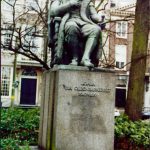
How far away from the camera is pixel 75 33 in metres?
8.73

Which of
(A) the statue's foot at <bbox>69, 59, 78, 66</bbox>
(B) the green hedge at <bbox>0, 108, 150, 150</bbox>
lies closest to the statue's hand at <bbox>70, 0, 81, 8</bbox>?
(A) the statue's foot at <bbox>69, 59, 78, 66</bbox>

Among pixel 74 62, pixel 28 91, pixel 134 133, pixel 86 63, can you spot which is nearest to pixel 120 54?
pixel 28 91

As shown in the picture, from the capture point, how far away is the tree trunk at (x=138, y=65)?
14047mm

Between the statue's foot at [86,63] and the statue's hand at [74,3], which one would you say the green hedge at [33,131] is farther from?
the statue's hand at [74,3]

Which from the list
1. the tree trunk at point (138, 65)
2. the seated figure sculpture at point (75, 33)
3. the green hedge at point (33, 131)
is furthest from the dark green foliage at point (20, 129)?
the tree trunk at point (138, 65)

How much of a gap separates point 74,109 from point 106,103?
671mm

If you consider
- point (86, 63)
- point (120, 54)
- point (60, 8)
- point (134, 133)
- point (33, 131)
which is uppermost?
point (120, 54)

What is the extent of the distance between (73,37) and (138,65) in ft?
19.7

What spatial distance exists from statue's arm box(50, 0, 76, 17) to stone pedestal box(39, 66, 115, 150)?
1.29 m

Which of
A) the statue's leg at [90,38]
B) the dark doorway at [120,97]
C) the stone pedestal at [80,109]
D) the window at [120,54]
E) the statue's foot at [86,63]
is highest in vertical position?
the window at [120,54]

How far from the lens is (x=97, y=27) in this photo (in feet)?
29.0

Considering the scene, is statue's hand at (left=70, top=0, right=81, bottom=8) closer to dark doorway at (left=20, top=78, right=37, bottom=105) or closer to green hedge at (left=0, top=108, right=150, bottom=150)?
green hedge at (left=0, top=108, right=150, bottom=150)

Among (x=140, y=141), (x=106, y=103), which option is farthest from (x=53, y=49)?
(x=140, y=141)

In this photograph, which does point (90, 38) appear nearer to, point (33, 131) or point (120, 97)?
point (33, 131)
